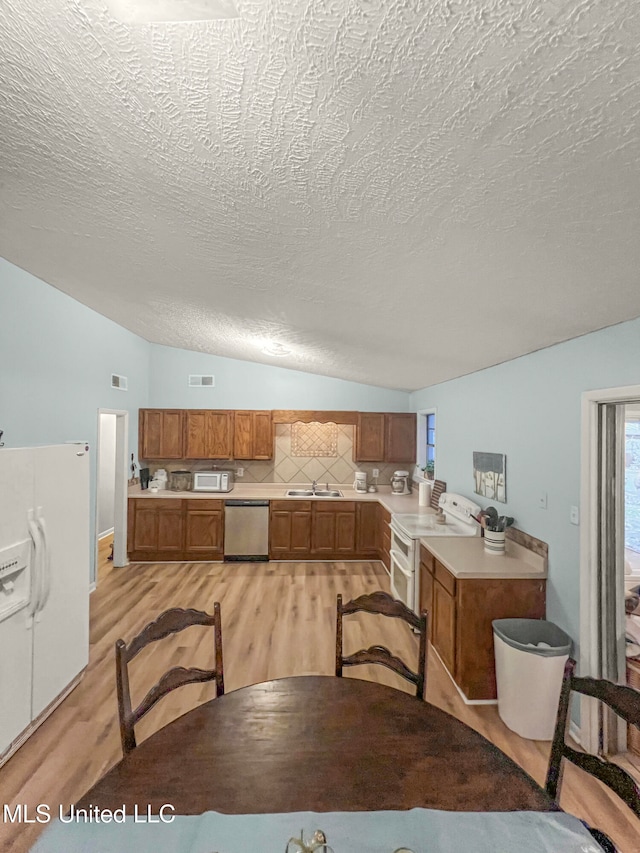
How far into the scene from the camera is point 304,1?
0.69m

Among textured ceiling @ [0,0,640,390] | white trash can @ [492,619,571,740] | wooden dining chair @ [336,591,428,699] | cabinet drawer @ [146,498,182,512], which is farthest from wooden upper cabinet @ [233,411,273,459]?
wooden dining chair @ [336,591,428,699]

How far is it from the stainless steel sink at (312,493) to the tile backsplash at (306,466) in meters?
0.18

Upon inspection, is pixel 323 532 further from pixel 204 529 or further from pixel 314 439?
pixel 204 529

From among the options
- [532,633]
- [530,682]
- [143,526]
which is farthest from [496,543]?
[143,526]

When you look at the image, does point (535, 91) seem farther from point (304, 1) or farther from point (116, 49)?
point (116, 49)

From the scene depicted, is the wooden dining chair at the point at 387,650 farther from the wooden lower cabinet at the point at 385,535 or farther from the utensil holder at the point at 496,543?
the wooden lower cabinet at the point at 385,535

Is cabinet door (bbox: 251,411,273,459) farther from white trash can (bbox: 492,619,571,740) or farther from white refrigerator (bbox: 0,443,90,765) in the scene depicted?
white trash can (bbox: 492,619,571,740)

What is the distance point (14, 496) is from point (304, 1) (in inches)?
96.3

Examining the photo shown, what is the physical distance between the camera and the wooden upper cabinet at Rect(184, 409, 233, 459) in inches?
218

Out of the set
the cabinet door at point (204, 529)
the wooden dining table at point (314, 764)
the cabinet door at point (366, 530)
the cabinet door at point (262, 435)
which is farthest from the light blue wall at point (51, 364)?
the cabinet door at point (366, 530)

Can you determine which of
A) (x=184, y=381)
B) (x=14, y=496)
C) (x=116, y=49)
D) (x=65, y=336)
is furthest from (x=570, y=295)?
(x=184, y=381)

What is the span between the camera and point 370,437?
18.7 ft

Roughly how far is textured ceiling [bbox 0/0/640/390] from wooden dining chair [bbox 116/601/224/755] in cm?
152

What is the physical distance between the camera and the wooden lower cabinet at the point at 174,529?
5.13 m
